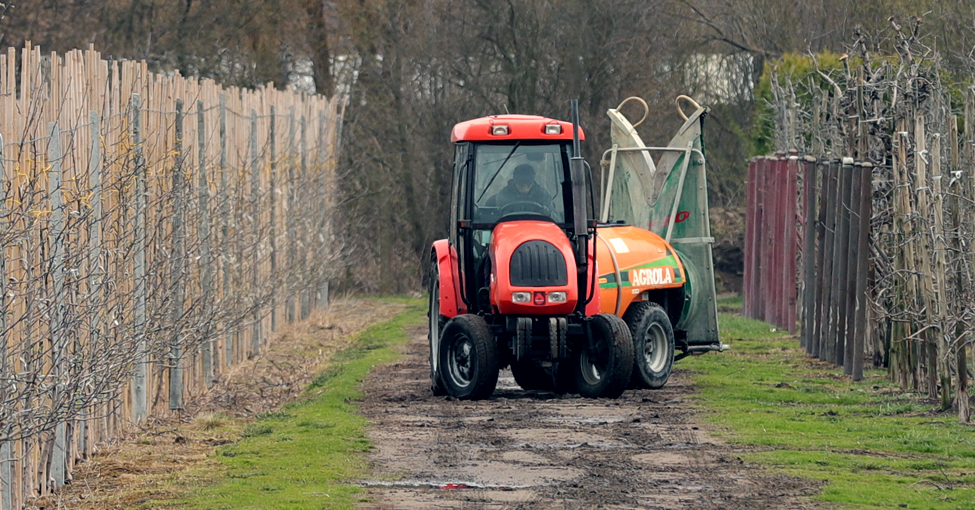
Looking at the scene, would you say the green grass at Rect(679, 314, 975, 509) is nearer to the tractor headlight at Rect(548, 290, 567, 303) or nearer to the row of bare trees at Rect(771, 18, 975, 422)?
the row of bare trees at Rect(771, 18, 975, 422)

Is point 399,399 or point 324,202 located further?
point 324,202

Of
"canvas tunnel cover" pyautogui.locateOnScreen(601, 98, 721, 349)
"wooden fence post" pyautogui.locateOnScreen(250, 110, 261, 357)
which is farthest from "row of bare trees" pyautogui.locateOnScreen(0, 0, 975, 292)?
"canvas tunnel cover" pyautogui.locateOnScreen(601, 98, 721, 349)

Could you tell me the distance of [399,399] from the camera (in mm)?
12273

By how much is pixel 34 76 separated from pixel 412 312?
14078 millimetres

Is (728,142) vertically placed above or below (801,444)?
above

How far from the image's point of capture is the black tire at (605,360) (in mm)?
11516

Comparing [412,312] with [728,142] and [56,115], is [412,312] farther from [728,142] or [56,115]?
[56,115]

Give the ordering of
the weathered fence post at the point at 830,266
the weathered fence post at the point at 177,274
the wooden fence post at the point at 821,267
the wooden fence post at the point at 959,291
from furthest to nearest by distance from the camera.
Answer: the wooden fence post at the point at 821,267, the weathered fence post at the point at 830,266, the weathered fence post at the point at 177,274, the wooden fence post at the point at 959,291

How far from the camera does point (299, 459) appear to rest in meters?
9.15

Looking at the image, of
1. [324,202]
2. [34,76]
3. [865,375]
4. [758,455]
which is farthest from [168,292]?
[324,202]

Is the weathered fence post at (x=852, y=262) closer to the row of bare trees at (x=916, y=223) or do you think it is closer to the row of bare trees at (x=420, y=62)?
the row of bare trees at (x=916, y=223)

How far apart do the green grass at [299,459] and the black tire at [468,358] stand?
86 cm

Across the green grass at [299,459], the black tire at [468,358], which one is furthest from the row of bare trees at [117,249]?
the black tire at [468,358]

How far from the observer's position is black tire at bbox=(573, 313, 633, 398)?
11516 millimetres
